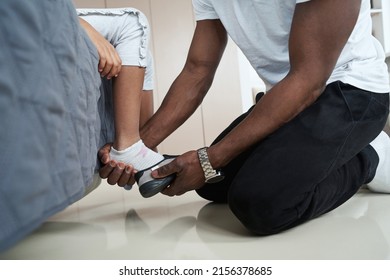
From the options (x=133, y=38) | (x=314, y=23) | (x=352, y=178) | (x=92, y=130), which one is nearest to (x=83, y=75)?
(x=92, y=130)

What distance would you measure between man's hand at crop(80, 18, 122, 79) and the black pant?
1.38 ft

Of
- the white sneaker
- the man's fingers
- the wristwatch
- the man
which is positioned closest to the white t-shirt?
the man

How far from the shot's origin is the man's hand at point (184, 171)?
3.42ft

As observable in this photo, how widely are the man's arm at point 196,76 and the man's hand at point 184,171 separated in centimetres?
27

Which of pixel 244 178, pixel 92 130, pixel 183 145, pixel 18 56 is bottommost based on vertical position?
pixel 183 145

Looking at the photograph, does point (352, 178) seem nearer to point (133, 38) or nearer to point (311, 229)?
point (311, 229)

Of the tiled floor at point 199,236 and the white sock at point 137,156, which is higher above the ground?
the white sock at point 137,156

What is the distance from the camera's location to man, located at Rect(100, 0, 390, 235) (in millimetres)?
947

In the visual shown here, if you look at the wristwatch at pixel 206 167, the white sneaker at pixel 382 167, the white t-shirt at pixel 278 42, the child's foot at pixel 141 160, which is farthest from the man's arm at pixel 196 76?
the white sneaker at pixel 382 167

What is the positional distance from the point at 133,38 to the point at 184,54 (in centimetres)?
249

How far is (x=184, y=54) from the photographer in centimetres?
358

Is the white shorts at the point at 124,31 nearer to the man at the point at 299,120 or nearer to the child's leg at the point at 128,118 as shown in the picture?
the child's leg at the point at 128,118

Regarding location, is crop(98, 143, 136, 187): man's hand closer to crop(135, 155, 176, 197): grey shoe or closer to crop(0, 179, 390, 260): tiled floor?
crop(135, 155, 176, 197): grey shoe

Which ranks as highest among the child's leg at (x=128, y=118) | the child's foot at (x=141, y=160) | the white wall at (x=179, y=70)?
the child's leg at (x=128, y=118)
